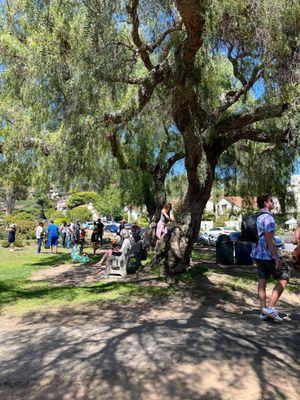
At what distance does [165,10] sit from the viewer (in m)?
7.71

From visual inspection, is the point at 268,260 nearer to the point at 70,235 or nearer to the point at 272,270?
the point at 272,270

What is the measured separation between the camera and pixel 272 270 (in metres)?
5.93

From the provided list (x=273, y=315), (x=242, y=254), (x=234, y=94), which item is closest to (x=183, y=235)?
(x=234, y=94)

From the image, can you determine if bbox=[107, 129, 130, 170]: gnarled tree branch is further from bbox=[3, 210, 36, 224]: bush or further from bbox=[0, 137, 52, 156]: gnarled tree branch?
bbox=[3, 210, 36, 224]: bush

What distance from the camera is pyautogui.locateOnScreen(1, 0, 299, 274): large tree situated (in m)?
7.47

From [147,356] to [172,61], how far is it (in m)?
6.23

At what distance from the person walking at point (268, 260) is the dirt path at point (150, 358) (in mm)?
256

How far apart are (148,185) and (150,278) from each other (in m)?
6.79

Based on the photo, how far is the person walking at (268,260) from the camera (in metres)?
5.76

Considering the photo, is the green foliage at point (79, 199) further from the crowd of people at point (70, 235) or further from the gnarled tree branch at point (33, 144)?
the gnarled tree branch at point (33, 144)

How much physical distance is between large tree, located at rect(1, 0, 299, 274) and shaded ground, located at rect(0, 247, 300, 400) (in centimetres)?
386

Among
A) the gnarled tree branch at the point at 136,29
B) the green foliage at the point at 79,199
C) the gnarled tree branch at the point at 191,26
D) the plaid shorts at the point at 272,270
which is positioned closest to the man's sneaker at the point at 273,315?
the plaid shorts at the point at 272,270

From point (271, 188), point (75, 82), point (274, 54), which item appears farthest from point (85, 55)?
point (271, 188)

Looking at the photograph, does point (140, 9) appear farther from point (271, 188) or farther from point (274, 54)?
point (271, 188)
